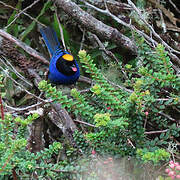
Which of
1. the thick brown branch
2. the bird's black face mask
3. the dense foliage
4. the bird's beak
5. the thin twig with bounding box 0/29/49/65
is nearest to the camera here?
the dense foliage

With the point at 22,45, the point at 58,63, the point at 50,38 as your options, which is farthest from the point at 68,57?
the point at 22,45

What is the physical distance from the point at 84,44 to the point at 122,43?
2.73ft

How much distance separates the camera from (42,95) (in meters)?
3.22

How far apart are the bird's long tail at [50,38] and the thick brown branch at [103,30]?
0.67 meters

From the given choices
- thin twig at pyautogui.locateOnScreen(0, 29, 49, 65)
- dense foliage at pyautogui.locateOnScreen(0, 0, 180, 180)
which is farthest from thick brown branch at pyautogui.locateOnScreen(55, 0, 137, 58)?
dense foliage at pyautogui.locateOnScreen(0, 0, 180, 180)

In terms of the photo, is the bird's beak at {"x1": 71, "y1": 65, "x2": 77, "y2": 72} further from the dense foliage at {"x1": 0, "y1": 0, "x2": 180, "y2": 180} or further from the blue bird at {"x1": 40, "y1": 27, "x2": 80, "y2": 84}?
the dense foliage at {"x1": 0, "y1": 0, "x2": 180, "y2": 180}

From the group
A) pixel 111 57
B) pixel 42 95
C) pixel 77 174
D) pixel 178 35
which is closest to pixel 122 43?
pixel 111 57

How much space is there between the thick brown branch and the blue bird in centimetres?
67

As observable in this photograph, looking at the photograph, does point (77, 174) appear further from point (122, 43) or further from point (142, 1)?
point (142, 1)

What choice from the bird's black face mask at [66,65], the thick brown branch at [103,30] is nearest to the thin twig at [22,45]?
the bird's black face mask at [66,65]

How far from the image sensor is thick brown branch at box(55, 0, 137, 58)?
9.57 feet

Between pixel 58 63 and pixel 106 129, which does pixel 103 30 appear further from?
pixel 106 129

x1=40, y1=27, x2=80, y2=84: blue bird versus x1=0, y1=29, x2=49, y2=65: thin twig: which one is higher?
x1=0, y1=29, x2=49, y2=65: thin twig

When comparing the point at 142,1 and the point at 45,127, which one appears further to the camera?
the point at 142,1
